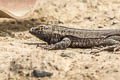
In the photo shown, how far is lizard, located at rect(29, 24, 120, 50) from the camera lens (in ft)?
24.5

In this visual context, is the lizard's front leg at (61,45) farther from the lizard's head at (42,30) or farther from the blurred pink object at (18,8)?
the blurred pink object at (18,8)

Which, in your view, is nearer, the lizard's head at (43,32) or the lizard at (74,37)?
the lizard at (74,37)

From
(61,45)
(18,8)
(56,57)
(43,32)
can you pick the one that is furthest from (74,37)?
(18,8)

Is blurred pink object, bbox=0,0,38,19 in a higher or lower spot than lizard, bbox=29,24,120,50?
higher

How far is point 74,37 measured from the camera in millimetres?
7652

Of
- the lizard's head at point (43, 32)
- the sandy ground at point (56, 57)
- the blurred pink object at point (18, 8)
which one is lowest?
the sandy ground at point (56, 57)

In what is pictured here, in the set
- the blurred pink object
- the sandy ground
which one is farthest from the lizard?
the blurred pink object

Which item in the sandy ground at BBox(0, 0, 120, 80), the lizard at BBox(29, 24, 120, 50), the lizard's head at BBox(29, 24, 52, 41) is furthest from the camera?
the lizard's head at BBox(29, 24, 52, 41)

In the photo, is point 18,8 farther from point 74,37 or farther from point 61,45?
point 61,45

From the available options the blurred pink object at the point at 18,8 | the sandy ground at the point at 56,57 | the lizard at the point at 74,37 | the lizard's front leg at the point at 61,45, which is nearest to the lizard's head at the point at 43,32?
the lizard at the point at 74,37

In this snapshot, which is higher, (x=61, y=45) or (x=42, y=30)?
(x=42, y=30)

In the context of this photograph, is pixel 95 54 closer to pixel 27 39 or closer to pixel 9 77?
pixel 9 77

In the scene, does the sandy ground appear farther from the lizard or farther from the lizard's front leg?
the lizard

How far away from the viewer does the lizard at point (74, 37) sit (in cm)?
747
